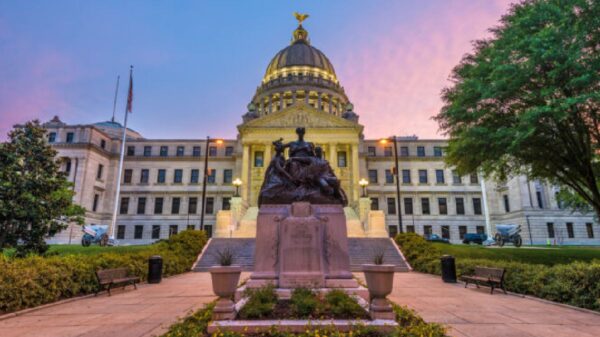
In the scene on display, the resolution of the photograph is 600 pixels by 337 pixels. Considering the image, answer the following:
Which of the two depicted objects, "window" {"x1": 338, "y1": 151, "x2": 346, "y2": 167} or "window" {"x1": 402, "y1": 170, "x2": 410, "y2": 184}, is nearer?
"window" {"x1": 338, "y1": 151, "x2": 346, "y2": 167}

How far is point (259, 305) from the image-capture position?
6.19 metres

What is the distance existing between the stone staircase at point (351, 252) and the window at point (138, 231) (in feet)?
112

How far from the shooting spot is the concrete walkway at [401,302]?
6520mm

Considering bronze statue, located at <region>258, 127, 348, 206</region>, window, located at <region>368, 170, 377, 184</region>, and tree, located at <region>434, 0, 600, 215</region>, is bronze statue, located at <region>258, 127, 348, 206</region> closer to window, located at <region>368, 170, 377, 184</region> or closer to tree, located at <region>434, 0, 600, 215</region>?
tree, located at <region>434, 0, 600, 215</region>

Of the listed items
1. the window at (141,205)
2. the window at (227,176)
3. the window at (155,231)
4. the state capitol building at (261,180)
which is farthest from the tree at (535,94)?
the window at (141,205)

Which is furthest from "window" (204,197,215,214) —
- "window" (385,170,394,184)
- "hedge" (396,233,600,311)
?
"hedge" (396,233,600,311)

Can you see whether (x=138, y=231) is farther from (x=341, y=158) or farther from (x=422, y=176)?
(x=422, y=176)

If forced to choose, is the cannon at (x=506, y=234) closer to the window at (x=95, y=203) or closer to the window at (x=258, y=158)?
the window at (x=258, y=158)

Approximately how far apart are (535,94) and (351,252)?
14353 millimetres

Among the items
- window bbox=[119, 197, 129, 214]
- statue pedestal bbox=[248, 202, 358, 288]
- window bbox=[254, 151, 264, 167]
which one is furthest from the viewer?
window bbox=[119, 197, 129, 214]

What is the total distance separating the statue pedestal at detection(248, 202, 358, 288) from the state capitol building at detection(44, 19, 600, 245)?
35911 millimetres

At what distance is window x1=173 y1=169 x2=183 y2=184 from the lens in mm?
56062

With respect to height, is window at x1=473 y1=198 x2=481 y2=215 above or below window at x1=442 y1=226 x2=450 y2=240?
above

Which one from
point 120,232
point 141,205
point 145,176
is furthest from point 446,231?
point 120,232
